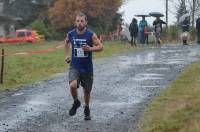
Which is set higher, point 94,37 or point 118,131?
point 94,37

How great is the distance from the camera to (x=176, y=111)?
10.4 meters

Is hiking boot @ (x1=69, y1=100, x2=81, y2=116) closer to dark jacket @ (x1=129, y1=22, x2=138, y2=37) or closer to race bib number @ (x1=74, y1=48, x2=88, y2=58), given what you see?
race bib number @ (x1=74, y1=48, x2=88, y2=58)

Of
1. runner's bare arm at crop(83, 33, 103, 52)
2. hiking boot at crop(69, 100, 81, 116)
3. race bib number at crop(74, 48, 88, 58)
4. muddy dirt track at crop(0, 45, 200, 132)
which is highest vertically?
runner's bare arm at crop(83, 33, 103, 52)

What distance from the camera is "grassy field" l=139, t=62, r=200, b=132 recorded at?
29.9ft

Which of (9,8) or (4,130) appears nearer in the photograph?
(4,130)

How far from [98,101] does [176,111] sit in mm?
2467

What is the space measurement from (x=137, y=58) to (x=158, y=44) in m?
11.5

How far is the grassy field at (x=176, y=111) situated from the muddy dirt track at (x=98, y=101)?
0.81 ft

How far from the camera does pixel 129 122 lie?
395 inches

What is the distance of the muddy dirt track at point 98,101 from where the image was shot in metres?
9.85

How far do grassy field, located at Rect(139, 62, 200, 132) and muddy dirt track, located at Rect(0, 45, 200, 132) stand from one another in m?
0.25

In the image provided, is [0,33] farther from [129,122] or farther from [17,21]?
[129,122]

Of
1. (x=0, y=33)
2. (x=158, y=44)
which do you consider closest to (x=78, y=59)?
(x=158, y=44)

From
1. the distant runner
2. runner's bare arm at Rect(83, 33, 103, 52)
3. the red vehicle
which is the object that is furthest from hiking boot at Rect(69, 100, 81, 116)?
the red vehicle
